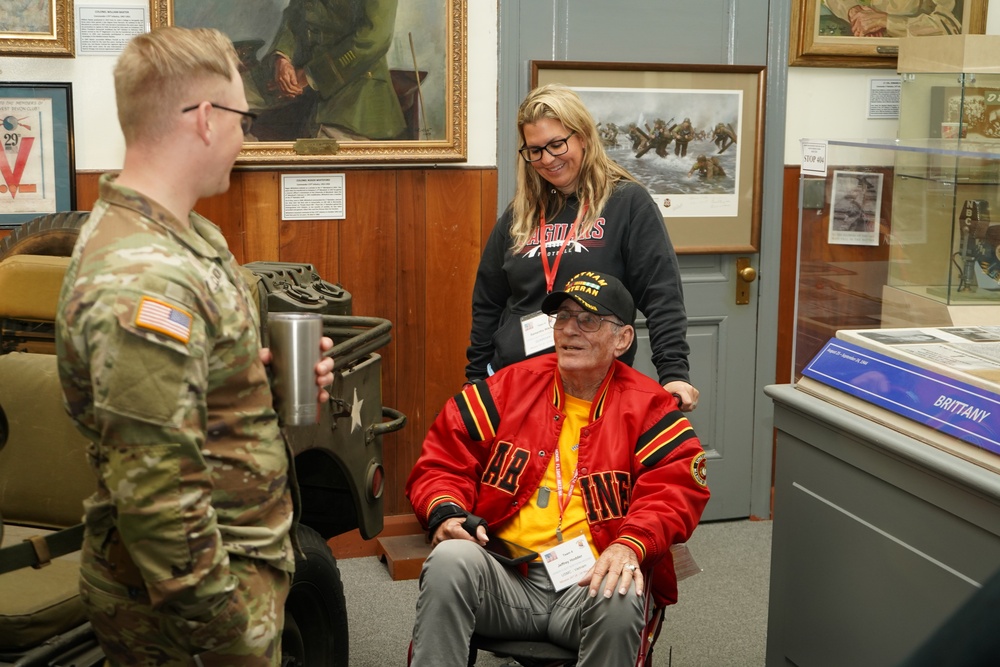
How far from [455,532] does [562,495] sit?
28 cm

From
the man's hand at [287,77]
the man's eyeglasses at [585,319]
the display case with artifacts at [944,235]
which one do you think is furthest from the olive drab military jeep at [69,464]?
the display case with artifacts at [944,235]

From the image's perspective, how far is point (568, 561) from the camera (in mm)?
2561

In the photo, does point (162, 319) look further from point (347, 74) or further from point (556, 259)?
point (347, 74)

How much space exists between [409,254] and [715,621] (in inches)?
68.7

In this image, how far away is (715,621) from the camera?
3.67 metres

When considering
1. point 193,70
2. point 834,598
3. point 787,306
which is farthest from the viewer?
point 787,306

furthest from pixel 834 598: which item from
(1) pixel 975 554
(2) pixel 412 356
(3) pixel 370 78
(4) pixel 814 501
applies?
(3) pixel 370 78

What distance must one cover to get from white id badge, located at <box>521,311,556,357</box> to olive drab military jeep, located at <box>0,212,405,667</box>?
0.40m

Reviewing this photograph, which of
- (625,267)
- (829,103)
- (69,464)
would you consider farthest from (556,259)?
(829,103)

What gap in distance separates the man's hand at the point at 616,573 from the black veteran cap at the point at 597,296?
0.58m

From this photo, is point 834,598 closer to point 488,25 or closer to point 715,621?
point 715,621

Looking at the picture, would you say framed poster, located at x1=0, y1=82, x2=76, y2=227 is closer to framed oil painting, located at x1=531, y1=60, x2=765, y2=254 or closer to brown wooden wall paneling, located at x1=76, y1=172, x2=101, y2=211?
brown wooden wall paneling, located at x1=76, y1=172, x2=101, y2=211

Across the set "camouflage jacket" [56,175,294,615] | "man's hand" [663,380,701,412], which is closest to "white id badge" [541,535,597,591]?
"man's hand" [663,380,701,412]

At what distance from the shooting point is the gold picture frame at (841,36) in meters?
4.34
